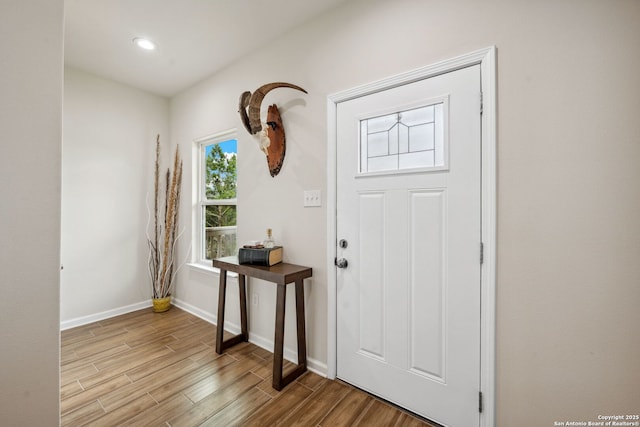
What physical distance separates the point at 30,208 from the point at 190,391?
1.53m

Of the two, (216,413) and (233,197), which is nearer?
(216,413)

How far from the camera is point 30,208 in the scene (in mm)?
1008

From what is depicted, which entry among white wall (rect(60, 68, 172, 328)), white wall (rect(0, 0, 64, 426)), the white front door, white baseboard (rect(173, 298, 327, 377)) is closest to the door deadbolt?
the white front door

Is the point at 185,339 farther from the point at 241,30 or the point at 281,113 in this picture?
the point at 241,30

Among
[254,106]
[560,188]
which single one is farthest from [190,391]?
[560,188]

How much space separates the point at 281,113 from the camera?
92.1 inches

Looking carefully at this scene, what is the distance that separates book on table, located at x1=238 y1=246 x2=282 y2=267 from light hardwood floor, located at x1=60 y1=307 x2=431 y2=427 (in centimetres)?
82

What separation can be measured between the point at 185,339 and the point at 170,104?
2.97 m

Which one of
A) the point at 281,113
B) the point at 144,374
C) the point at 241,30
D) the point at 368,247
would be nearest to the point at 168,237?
the point at 144,374

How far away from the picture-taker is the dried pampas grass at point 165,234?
3438 mm

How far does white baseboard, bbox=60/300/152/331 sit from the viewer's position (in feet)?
9.49

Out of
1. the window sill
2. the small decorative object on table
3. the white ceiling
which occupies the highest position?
the white ceiling

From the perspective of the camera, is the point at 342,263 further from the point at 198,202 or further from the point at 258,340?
the point at 198,202

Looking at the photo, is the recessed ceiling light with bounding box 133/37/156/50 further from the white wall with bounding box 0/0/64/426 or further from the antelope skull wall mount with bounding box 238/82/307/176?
the white wall with bounding box 0/0/64/426
